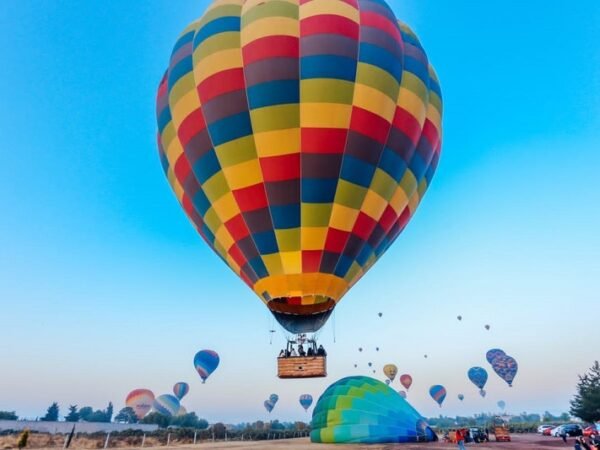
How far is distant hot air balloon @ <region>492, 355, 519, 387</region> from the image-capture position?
123 feet

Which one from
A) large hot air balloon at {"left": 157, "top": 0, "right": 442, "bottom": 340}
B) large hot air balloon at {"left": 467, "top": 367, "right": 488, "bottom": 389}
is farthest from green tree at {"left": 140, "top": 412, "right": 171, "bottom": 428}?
large hot air balloon at {"left": 157, "top": 0, "right": 442, "bottom": 340}

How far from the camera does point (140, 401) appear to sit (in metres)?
53.8

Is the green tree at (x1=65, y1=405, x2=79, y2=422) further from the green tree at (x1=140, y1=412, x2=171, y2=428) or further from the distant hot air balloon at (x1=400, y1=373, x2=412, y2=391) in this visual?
the distant hot air balloon at (x1=400, y1=373, x2=412, y2=391)

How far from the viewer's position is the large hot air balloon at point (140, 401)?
175ft

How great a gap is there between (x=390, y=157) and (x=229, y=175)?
487 cm

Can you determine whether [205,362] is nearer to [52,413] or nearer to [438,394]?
[438,394]

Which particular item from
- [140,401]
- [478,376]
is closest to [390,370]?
[478,376]

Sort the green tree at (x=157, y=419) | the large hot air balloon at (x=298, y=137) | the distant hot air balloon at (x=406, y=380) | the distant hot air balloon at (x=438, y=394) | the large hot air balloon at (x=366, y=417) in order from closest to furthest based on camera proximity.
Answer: the large hot air balloon at (x=298, y=137) → the large hot air balloon at (x=366, y=417) → the distant hot air balloon at (x=406, y=380) → the distant hot air balloon at (x=438, y=394) → the green tree at (x=157, y=419)

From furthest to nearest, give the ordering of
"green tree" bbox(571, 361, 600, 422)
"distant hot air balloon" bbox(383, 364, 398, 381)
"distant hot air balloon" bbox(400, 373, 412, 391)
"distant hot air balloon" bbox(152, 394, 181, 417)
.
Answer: "distant hot air balloon" bbox(152, 394, 181, 417)
"distant hot air balloon" bbox(400, 373, 412, 391)
"distant hot air balloon" bbox(383, 364, 398, 381)
"green tree" bbox(571, 361, 600, 422)

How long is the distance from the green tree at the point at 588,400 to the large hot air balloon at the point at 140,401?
50082 millimetres

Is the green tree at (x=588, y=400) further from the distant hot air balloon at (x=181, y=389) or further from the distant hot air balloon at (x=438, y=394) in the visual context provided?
the distant hot air balloon at (x=181, y=389)

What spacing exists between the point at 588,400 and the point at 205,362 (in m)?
32.3

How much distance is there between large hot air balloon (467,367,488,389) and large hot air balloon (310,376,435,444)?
26471mm

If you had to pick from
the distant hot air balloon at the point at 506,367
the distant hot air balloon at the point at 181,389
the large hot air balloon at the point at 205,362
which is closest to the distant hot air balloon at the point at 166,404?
the distant hot air balloon at the point at 181,389
